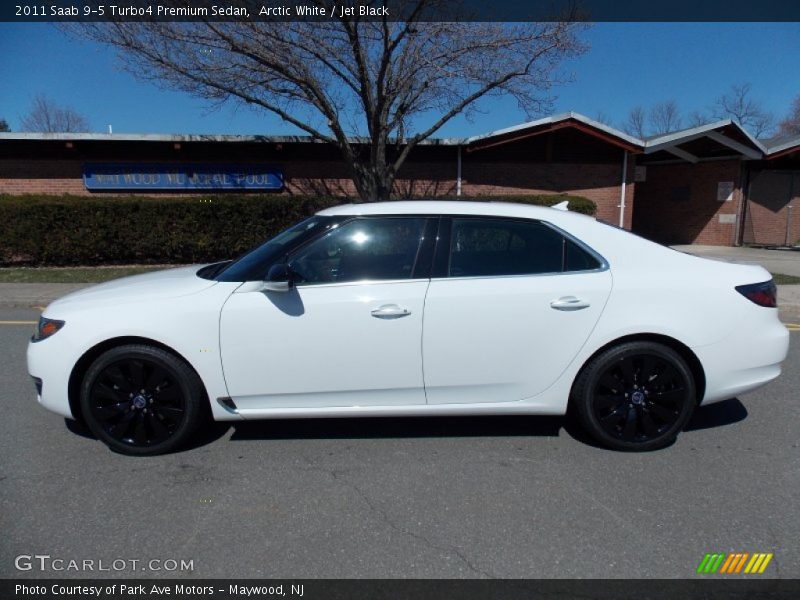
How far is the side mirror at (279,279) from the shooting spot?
3105mm

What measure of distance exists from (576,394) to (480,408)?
23.8 inches

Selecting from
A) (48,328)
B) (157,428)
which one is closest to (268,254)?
(157,428)

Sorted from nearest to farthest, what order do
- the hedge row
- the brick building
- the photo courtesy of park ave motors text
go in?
the photo courtesy of park ave motors text → the hedge row → the brick building

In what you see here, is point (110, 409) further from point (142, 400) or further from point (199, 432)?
point (199, 432)

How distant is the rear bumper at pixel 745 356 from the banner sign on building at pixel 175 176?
13225 millimetres

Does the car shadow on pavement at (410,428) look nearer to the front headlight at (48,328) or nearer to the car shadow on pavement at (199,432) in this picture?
the car shadow on pavement at (199,432)

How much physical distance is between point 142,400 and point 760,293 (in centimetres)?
391

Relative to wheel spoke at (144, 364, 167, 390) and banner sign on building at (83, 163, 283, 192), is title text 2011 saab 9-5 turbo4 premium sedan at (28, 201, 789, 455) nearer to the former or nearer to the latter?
wheel spoke at (144, 364, 167, 390)

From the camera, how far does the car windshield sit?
3.33 m

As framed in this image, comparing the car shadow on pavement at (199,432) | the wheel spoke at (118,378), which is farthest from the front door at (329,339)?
the wheel spoke at (118,378)

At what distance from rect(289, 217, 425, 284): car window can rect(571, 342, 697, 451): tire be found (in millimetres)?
1322

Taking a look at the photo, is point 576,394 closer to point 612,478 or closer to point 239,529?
point 612,478

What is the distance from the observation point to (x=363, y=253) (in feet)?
11.0

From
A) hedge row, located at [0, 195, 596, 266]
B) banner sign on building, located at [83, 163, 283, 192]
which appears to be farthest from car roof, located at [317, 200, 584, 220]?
banner sign on building, located at [83, 163, 283, 192]
